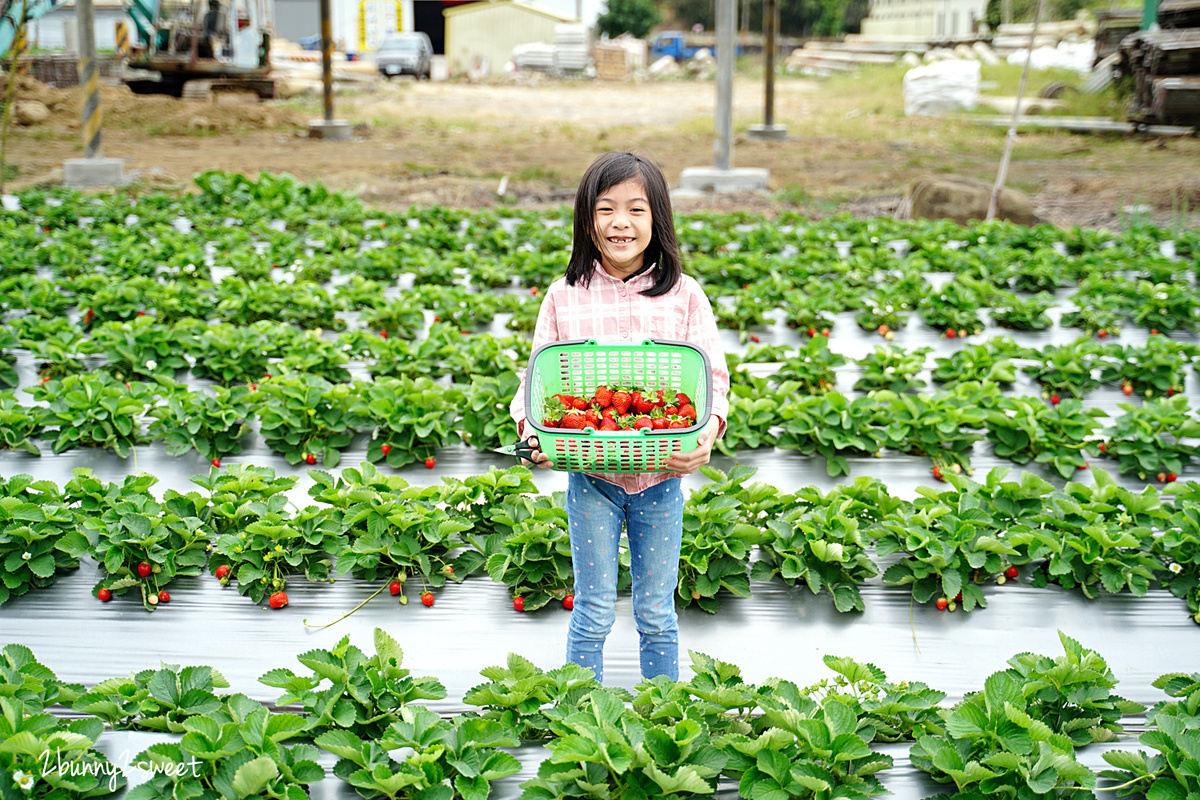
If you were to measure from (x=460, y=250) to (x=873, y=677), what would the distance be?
5572mm

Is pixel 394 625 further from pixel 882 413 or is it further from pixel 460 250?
pixel 460 250

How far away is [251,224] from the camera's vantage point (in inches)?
315

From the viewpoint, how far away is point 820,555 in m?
2.87

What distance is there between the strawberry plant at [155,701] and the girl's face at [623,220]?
52.7 inches

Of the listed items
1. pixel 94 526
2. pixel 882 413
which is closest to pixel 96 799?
pixel 94 526

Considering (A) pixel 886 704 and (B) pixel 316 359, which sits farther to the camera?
(B) pixel 316 359

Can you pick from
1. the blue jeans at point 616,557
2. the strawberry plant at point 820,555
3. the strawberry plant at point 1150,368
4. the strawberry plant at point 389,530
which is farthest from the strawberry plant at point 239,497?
the strawberry plant at point 1150,368

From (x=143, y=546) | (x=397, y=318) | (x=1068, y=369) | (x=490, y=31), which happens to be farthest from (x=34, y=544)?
(x=490, y=31)

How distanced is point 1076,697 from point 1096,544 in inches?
33.7

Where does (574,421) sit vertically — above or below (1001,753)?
above

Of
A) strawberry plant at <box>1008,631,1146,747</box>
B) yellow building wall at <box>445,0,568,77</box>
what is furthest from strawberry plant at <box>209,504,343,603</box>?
yellow building wall at <box>445,0,568,77</box>

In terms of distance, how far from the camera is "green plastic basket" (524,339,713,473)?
6.54 ft

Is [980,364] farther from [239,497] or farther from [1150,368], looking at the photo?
[239,497]

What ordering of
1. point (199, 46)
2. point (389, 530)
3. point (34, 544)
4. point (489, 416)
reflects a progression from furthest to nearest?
point (199, 46) → point (489, 416) → point (389, 530) → point (34, 544)
